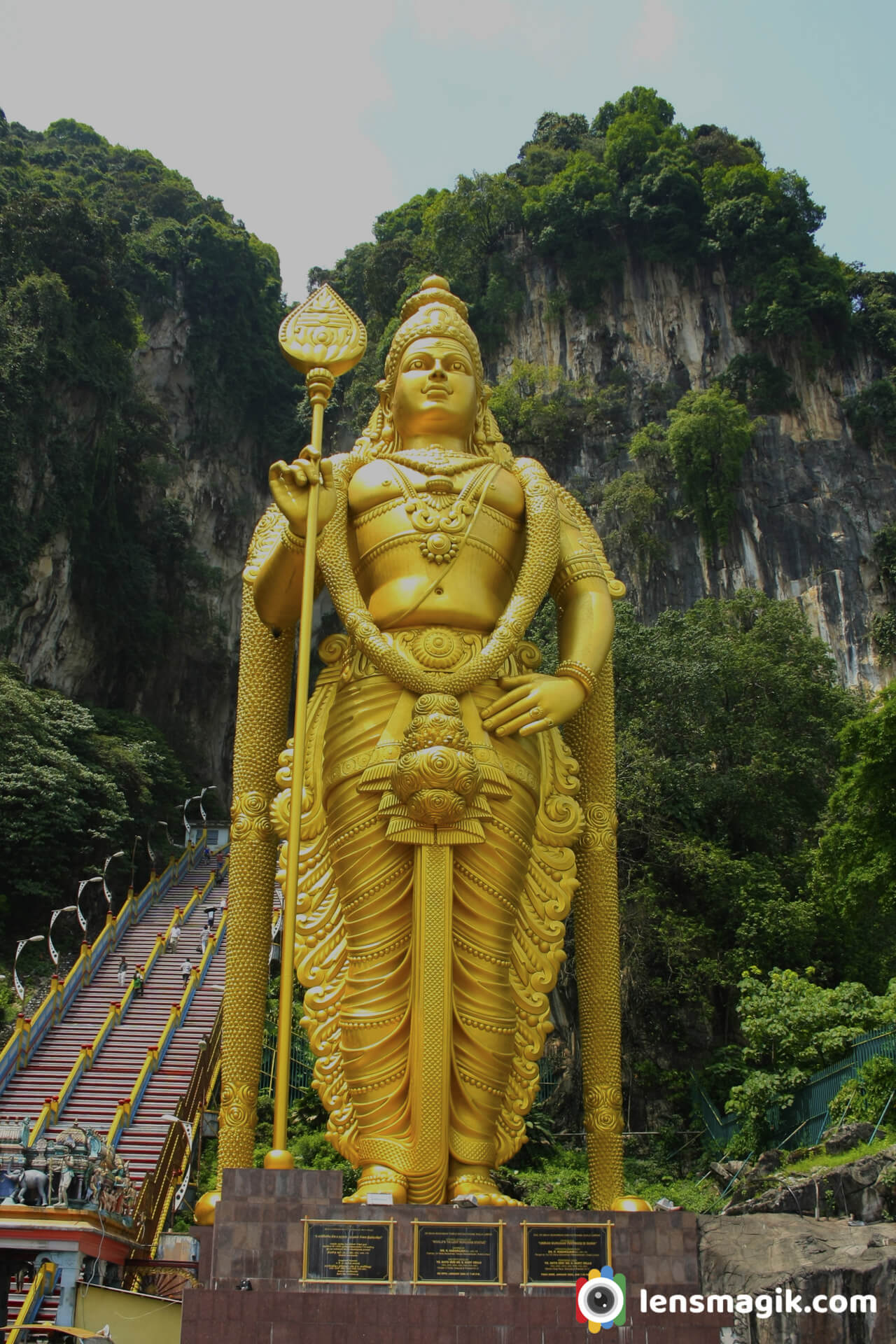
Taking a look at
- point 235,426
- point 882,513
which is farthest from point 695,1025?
point 235,426

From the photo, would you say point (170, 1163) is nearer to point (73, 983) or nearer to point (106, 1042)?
point (106, 1042)

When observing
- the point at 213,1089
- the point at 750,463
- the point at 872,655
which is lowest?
the point at 213,1089

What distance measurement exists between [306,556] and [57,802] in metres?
12.8

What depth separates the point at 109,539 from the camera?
24484 mm

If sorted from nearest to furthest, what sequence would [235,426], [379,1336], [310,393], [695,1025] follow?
[379,1336]
[310,393]
[695,1025]
[235,426]

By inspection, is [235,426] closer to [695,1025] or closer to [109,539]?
[109,539]

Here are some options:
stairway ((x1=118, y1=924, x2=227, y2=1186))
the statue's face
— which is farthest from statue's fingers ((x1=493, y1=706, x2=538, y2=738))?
stairway ((x1=118, y1=924, x2=227, y2=1186))

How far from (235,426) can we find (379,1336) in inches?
1051

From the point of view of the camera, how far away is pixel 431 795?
5664 millimetres

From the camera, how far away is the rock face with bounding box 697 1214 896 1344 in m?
5.04

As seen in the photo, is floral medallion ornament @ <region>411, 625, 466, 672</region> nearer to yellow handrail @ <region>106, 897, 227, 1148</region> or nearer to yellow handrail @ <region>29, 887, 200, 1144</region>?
yellow handrail @ <region>106, 897, 227, 1148</region>

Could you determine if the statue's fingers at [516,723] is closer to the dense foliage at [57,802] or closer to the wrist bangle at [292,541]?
the wrist bangle at [292,541]

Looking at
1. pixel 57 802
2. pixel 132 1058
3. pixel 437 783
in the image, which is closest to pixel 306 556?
pixel 437 783

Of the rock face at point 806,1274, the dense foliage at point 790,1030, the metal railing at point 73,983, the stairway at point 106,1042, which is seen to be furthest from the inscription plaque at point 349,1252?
the metal railing at point 73,983
